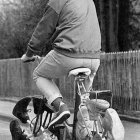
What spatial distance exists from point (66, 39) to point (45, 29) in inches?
10.5

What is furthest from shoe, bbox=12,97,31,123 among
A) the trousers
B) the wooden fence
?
the wooden fence

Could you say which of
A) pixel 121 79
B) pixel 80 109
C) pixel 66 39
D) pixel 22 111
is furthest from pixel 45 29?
pixel 121 79

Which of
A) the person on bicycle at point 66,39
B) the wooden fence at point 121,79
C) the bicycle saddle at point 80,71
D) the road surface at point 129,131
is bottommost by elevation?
the road surface at point 129,131

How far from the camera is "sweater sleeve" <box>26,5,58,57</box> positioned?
15.3ft

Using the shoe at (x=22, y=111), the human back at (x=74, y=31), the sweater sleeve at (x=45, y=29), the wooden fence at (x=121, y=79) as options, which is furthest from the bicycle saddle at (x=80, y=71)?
the wooden fence at (x=121, y=79)

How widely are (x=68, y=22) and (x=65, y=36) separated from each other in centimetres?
15

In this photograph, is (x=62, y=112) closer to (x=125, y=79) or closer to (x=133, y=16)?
(x=125, y=79)

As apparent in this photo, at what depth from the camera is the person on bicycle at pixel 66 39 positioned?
4.60 metres

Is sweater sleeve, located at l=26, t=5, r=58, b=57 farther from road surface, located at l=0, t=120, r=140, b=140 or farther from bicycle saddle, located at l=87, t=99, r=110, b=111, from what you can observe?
road surface, located at l=0, t=120, r=140, b=140

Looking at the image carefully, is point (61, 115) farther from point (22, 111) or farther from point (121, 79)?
point (121, 79)

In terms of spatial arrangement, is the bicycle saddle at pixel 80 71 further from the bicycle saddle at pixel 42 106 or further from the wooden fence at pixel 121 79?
the wooden fence at pixel 121 79

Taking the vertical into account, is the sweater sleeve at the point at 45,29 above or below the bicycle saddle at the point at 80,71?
above

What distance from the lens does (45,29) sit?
A: 472cm

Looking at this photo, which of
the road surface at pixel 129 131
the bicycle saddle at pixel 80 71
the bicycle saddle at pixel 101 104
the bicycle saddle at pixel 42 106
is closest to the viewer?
the bicycle saddle at pixel 101 104
